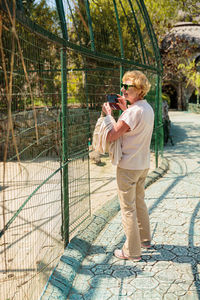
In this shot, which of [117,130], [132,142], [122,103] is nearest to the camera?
[117,130]

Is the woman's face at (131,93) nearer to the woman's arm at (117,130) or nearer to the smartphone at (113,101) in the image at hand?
the smartphone at (113,101)

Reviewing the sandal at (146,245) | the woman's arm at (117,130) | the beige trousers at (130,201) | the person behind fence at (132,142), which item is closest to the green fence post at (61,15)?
the person behind fence at (132,142)

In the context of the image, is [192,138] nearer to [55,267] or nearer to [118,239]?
[118,239]

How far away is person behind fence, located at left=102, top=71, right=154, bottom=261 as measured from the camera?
7.83 ft

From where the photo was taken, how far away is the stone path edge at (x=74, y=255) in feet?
7.36

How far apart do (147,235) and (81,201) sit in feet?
2.88

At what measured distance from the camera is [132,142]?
8.13 ft

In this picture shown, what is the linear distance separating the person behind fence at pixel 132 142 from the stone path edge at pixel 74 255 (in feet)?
1.40

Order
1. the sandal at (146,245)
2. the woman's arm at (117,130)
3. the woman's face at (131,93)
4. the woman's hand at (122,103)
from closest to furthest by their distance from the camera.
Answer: the woman's arm at (117,130) → the woman's face at (131,93) → the woman's hand at (122,103) → the sandal at (146,245)

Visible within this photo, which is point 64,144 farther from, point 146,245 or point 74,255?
point 146,245

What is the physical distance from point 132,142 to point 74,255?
1.12 meters

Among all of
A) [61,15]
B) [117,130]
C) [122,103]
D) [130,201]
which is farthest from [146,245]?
[61,15]

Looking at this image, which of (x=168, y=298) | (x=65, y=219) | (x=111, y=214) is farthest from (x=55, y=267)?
(x=111, y=214)

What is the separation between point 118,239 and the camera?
310cm
